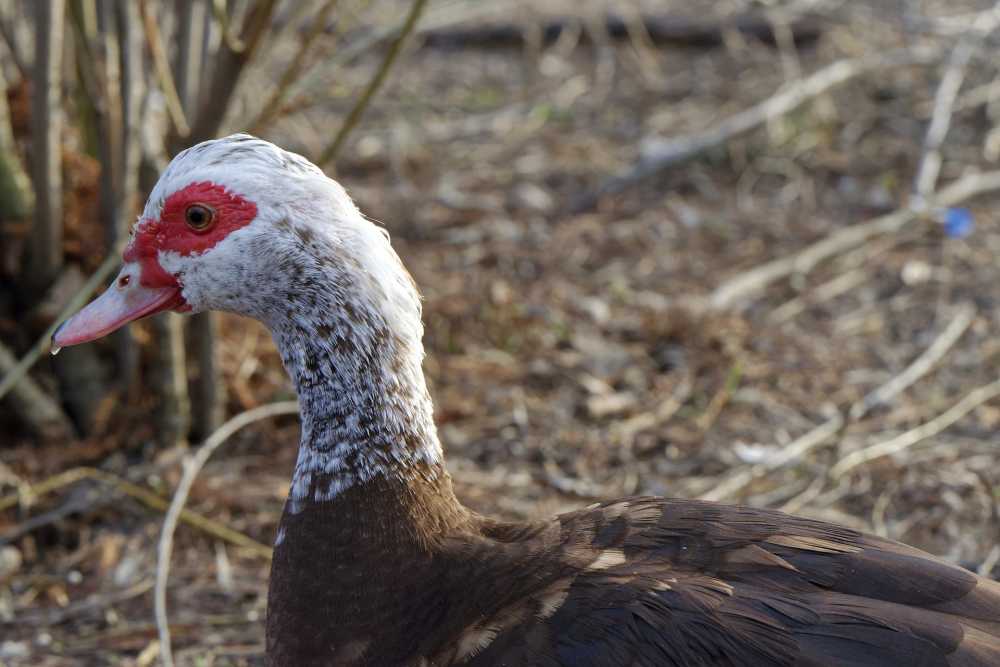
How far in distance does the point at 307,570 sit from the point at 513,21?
21.0 ft

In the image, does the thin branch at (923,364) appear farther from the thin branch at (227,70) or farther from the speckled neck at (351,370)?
the thin branch at (227,70)

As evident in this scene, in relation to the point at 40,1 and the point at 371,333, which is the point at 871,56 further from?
the point at 371,333

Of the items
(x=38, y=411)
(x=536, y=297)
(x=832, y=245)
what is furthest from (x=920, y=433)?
(x=38, y=411)

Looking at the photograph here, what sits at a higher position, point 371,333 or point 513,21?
point 513,21

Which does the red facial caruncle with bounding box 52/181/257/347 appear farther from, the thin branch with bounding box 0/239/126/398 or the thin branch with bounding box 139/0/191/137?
the thin branch with bounding box 139/0/191/137

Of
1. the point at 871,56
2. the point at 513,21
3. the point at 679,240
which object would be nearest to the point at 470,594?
the point at 679,240

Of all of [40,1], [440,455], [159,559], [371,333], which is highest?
[40,1]

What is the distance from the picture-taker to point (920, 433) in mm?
4340

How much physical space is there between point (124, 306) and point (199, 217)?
29 cm

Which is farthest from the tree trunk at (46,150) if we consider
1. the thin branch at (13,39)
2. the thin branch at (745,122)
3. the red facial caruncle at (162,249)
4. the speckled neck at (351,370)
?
the thin branch at (745,122)

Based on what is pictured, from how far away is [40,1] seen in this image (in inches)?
153

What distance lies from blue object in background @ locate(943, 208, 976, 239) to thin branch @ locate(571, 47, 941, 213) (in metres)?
1.05

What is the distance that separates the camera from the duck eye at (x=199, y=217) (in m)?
2.68

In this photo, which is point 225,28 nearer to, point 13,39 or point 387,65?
point 387,65
